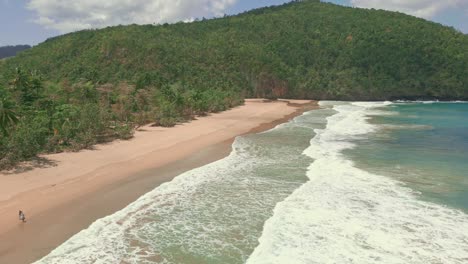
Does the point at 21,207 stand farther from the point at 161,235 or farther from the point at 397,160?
the point at 397,160

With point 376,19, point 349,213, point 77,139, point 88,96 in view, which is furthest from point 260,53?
point 349,213

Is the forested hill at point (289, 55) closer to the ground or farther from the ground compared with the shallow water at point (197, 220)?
farther from the ground

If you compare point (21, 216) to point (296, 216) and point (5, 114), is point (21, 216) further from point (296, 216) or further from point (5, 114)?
point (296, 216)

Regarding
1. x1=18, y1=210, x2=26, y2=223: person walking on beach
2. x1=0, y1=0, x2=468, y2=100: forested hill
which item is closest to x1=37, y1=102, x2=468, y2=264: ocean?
x1=18, y1=210, x2=26, y2=223: person walking on beach

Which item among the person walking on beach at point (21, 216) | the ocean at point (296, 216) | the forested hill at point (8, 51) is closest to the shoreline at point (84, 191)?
the person walking on beach at point (21, 216)

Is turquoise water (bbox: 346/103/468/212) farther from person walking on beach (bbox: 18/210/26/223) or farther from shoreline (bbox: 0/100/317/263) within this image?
person walking on beach (bbox: 18/210/26/223)

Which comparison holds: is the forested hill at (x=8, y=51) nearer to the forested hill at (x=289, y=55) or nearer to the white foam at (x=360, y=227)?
the forested hill at (x=289, y=55)
